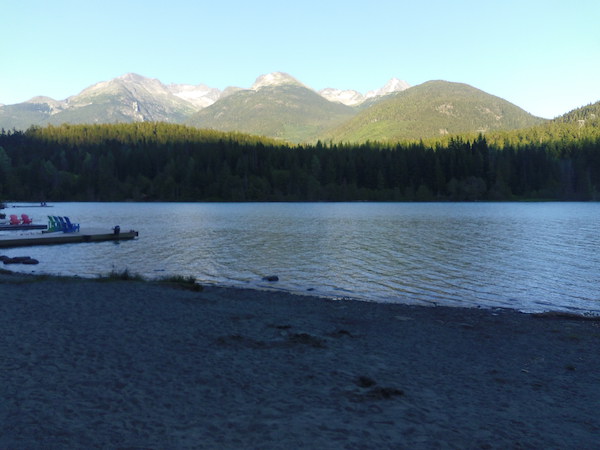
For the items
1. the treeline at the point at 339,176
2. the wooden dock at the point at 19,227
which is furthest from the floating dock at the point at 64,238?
the treeline at the point at 339,176

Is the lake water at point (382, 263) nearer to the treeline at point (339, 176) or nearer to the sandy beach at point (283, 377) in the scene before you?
the sandy beach at point (283, 377)

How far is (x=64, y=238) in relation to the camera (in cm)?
4491

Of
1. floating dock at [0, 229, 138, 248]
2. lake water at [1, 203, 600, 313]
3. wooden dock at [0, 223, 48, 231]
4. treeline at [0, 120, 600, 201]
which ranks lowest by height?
lake water at [1, 203, 600, 313]

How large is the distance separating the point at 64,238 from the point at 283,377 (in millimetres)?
42124

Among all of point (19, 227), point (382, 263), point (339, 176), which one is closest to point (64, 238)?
point (19, 227)

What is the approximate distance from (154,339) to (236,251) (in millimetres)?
27545

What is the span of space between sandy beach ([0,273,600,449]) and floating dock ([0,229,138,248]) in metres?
28.4

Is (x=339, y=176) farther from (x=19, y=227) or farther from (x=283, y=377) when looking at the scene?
(x=283, y=377)

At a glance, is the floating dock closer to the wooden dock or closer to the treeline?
the wooden dock

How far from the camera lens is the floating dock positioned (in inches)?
1665

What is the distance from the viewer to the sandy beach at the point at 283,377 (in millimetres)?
7258

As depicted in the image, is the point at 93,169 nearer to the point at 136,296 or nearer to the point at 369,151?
the point at 369,151

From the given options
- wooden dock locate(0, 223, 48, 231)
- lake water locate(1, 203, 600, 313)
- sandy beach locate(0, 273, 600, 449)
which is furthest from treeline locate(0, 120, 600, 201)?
sandy beach locate(0, 273, 600, 449)

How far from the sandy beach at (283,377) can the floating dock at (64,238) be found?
93.0 feet
